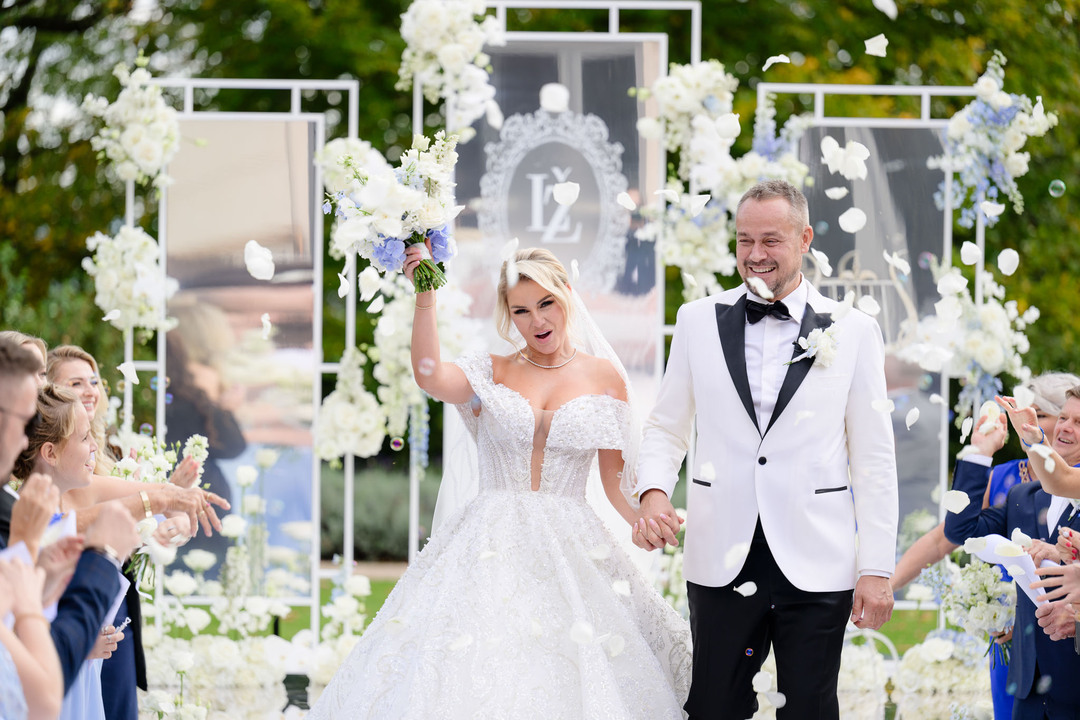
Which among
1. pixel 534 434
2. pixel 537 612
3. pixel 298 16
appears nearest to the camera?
pixel 537 612

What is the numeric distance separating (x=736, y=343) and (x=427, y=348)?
1.02m

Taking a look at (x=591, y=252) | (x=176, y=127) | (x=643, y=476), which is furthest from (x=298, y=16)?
(x=643, y=476)

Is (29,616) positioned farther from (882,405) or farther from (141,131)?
(141,131)

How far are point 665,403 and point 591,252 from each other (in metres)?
2.48

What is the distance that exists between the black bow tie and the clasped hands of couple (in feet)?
2.08

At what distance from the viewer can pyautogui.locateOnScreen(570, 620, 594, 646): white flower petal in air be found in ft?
10.8

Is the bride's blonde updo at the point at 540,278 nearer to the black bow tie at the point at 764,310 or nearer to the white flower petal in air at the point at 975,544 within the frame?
the black bow tie at the point at 764,310

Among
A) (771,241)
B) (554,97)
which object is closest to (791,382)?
(771,241)

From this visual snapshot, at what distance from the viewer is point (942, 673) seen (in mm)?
5848

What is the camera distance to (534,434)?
12.5 ft

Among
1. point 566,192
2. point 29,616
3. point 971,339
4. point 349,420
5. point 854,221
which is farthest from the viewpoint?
point 349,420

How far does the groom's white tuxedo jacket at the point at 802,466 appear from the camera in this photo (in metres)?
3.34

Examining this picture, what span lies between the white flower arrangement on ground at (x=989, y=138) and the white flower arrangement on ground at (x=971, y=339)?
482 mm

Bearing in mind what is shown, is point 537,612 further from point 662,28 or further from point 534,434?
point 662,28
